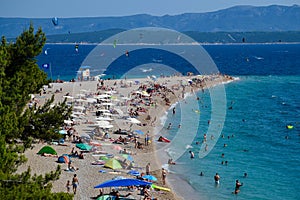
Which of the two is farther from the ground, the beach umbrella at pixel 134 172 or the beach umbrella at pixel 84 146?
the beach umbrella at pixel 84 146

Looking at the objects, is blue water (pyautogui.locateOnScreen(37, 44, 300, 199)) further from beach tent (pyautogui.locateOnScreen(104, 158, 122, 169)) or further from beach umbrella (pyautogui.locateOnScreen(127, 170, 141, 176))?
beach tent (pyautogui.locateOnScreen(104, 158, 122, 169))

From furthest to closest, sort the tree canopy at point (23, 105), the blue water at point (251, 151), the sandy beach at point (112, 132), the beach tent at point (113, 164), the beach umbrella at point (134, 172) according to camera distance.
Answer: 1. the beach tent at point (113, 164)
2. the blue water at point (251, 151)
3. the beach umbrella at point (134, 172)
4. the sandy beach at point (112, 132)
5. the tree canopy at point (23, 105)

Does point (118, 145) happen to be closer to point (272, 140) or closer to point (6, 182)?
point (272, 140)

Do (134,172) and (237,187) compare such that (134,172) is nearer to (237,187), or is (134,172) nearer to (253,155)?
(237,187)

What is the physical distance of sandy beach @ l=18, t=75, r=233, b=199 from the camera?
773 inches

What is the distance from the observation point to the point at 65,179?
1919 cm

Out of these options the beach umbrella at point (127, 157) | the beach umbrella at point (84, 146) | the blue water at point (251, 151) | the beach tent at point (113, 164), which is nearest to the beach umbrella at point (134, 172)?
the beach tent at point (113, 164)

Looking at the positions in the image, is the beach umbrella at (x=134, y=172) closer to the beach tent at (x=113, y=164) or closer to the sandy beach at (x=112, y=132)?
the sandy beach at (x=112, y=132)

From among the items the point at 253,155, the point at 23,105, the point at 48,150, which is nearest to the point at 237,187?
the point at 253,155

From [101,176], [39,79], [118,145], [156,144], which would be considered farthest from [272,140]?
[39,79]

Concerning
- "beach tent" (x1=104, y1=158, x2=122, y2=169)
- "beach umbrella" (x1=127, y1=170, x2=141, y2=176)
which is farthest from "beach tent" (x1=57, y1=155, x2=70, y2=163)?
"beach umbrella" (x1=127, y1=170, x2=141, y2=176)

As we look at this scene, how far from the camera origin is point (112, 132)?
98.1 ft

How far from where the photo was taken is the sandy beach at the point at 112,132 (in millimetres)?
19641

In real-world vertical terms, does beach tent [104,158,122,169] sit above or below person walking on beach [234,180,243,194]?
above
